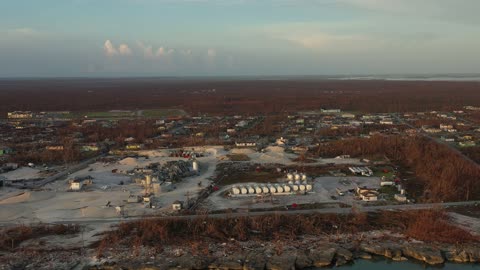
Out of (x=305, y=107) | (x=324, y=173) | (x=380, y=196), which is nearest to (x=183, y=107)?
(x=305, y=107)

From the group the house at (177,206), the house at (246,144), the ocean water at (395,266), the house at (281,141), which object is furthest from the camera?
the house at (281,141)

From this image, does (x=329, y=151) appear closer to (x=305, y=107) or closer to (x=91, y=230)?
(x=91, y=230)

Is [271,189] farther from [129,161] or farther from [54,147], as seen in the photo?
[54,147]

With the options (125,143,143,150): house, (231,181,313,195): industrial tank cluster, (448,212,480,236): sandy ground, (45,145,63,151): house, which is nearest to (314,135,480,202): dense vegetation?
(448,212,480,236): sandy ground

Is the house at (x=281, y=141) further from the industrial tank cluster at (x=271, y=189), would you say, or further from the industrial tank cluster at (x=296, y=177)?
the industrial tank cluster at (x=271, y=189)

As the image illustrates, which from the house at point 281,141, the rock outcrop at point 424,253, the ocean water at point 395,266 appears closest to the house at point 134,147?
the house at point 281,141
